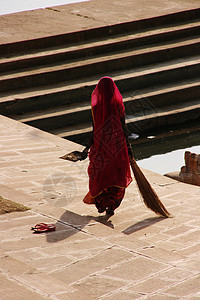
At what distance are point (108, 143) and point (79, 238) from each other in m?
1.15

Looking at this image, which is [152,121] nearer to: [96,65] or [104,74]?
[104,74]

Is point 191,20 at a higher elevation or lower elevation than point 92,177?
higher

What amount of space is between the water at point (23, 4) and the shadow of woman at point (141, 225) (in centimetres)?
789

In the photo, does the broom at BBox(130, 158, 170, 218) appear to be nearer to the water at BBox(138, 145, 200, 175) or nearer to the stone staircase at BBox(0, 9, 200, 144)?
the water at BBox(138, 145, 200, 175)

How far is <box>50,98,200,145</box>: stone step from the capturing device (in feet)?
28.8

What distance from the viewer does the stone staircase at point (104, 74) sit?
893cm

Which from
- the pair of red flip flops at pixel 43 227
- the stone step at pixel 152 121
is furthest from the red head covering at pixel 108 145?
the stone step at pixel 152 121

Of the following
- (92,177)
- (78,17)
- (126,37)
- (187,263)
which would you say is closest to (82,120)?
(126,37)

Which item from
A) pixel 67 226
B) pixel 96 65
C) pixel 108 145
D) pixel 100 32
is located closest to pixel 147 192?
pixel 108 145

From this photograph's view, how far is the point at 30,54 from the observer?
962cm

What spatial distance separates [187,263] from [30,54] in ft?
21.0

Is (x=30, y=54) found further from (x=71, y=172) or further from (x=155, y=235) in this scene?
(x=155, y=235)

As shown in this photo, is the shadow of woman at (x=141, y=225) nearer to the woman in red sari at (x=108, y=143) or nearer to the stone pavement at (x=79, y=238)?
the stone pavement at (x=79, y=238)

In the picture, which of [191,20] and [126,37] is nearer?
[126,37]
